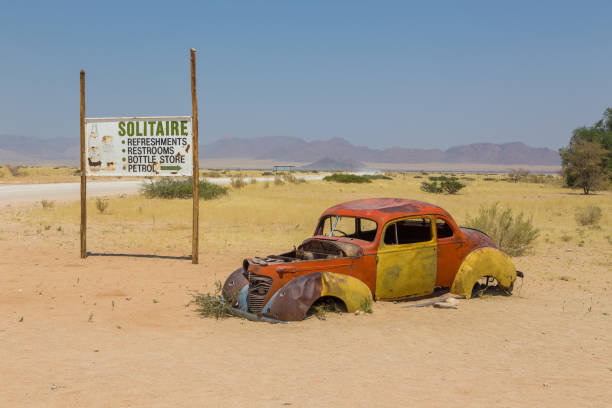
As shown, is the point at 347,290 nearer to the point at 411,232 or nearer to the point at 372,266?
the point at 372,266

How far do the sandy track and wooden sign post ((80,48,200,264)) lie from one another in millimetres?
3360

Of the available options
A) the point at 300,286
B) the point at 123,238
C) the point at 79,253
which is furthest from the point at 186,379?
the point at 123,238

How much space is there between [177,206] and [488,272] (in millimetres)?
17926

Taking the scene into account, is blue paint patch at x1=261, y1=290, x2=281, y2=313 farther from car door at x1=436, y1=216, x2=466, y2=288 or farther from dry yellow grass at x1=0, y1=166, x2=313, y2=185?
dry yellow grass at x1=0, y1=166, x2=313, y2=185

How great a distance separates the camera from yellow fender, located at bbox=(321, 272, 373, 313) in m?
7.33

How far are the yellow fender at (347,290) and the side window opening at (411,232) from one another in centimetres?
134

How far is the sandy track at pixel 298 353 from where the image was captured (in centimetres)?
493

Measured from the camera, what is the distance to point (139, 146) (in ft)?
41.8

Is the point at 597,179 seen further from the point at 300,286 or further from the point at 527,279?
the point at 300,286

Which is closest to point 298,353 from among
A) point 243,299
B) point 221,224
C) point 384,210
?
point 243,299

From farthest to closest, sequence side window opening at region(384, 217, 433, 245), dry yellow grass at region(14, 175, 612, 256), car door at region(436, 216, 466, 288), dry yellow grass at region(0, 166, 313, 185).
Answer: dry yellow grass at region(0, 166, 313, 185) → dry yellow grass at region(14, 175, 612, 256) → side window opening at region(384, 217, 433, 245) → car door at region(436, 216, 466, 288)

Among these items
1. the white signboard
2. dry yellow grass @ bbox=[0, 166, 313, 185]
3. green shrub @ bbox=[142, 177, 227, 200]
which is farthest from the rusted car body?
dry yellow grass @ bbox=[0, 166, 313, 185]

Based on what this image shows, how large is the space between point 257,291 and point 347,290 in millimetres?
1194

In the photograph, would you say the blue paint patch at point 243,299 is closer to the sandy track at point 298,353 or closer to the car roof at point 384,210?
the sandy track at point 298,353
